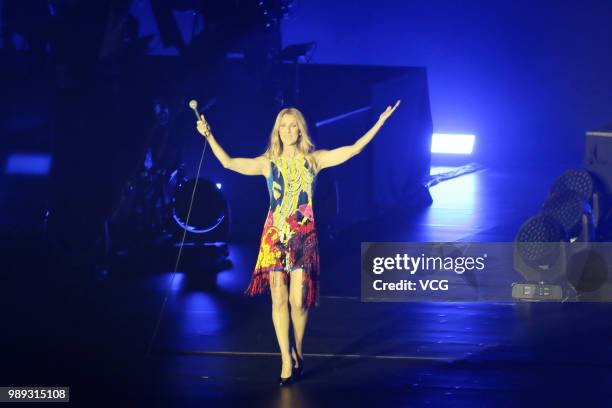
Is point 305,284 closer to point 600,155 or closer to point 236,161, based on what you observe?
point 236,161

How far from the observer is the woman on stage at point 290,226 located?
616 cm

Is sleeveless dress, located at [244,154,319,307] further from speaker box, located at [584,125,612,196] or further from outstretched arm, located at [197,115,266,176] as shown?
speaker box, located at [584,125,612,196]

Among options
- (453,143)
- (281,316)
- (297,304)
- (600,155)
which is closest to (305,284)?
(297,304)

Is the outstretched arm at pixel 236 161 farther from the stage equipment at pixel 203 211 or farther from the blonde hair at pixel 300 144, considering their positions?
the stage equipment at pixel 203 211

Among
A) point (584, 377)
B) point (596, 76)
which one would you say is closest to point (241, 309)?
point (584, 377)

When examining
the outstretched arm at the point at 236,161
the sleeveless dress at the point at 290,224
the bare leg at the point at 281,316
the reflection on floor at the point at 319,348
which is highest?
the outstretched arm at the point at 236,161

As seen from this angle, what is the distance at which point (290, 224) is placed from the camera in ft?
20.2

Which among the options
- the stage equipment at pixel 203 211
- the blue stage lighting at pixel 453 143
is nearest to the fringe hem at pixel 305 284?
the stage equipment at pixel 203 211

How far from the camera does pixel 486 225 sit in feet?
44.8

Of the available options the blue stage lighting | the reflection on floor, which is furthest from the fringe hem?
the blue stage lighting

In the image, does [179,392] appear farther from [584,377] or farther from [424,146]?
[424,146]

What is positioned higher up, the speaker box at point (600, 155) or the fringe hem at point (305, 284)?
the speaker box at point (600, 155)

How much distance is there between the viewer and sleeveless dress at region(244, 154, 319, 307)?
614cm

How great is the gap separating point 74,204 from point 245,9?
3262 mm
